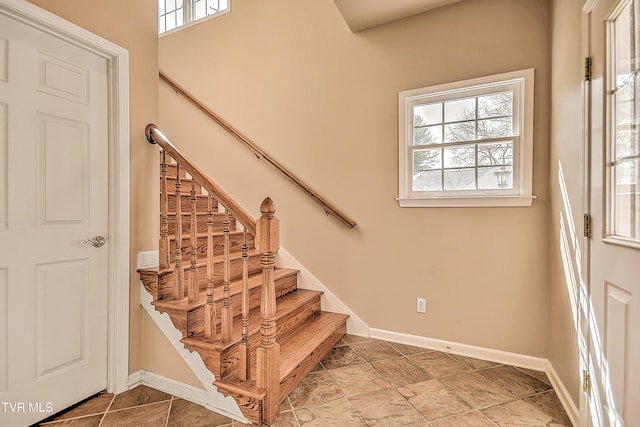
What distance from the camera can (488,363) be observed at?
88.4 inches

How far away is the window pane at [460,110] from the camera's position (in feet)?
7.75

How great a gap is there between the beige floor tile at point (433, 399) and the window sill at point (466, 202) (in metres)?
1.24

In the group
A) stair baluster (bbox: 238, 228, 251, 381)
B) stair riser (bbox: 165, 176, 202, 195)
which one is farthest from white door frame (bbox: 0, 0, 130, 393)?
stair riser (bbox: 165, 176, 202, 195)

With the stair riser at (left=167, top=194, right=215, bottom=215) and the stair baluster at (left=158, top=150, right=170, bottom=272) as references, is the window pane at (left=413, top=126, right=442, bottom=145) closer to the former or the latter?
the stair baluster at (left=158, top=150, right=170, bottom=272)

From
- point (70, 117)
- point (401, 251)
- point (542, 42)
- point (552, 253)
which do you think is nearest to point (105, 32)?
point (70, 117)

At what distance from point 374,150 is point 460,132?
2.22 ft

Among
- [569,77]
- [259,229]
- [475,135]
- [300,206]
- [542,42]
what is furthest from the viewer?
[300,206]

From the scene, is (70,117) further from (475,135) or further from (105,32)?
(475,135)

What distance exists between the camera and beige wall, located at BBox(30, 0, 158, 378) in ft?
6.20

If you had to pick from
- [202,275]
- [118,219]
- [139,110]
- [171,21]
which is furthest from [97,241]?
[171,21]

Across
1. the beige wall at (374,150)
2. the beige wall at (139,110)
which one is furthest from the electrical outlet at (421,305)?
the beige wall at (139,110)

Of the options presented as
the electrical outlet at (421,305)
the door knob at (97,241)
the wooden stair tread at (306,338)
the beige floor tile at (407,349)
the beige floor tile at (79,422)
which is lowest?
the beige floor tile at (79,422)

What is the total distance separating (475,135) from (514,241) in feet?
2.72

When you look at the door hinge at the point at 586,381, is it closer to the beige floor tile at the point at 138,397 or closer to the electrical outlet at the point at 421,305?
the electrical outlet at the point at 421,305
